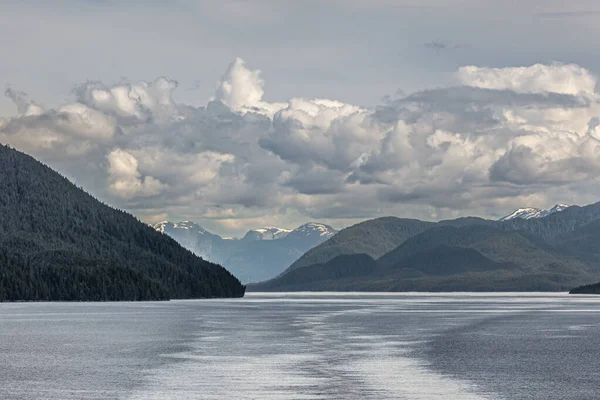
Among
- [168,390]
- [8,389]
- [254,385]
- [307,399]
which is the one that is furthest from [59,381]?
[307,399]

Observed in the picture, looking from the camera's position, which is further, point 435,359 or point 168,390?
point 435,359

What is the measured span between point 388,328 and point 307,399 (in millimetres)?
91959

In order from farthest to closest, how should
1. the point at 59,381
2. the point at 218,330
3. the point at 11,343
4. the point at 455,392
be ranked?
the point at 218,330 < the point at 11,343 < the point at 59,381 < the point at 455,392

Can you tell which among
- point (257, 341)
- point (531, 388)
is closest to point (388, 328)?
point (257, 341)

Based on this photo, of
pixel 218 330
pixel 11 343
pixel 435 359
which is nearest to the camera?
pixel 435 359

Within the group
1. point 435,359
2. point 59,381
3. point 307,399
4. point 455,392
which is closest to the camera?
point 307,399

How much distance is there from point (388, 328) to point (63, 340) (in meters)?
52.8

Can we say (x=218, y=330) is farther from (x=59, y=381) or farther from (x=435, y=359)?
(x=59, y=381)

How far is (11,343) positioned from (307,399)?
2423 inches

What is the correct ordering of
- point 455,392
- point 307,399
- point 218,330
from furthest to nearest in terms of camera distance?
point 218,330, point 455,392, point 307,399

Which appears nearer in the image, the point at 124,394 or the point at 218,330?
the point at 124,394

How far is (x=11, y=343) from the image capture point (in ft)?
366

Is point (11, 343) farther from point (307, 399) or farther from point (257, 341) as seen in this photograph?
point (307, 399)

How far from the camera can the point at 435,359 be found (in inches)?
3578
